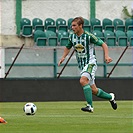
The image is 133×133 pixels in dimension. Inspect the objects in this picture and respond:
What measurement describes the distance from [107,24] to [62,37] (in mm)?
4512

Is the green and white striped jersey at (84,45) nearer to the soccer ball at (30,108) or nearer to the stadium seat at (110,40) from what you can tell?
A: the soccer ball at (30,108)

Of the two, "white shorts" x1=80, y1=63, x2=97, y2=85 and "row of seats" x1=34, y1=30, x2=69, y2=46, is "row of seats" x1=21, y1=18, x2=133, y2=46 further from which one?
"white shorts" x1=80, y1=63, x2=97, y2=85

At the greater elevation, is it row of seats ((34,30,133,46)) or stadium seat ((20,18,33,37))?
stadium seat ((20,18,33,37))

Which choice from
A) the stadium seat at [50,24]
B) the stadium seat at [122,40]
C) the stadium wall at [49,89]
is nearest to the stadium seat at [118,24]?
the stadium seat at [122,40]

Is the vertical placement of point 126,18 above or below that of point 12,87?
above

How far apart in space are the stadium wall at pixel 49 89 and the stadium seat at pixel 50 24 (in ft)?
21.3

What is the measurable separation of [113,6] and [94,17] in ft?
4.15

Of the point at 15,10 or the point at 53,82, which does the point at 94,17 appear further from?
the point at 53,82

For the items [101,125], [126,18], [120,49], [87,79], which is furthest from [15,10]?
[101,125]

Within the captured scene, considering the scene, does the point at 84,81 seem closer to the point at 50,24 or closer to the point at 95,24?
the point at 50,24

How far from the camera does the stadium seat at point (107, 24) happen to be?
29.8 m

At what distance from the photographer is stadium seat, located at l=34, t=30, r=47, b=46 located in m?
26.7

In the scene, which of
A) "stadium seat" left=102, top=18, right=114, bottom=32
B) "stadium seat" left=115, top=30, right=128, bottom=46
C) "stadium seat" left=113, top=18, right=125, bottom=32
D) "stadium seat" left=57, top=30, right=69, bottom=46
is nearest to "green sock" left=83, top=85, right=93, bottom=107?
"stadium seat" left=57, top=30, right=69, bottom=46

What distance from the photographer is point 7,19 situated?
31.3 meters
